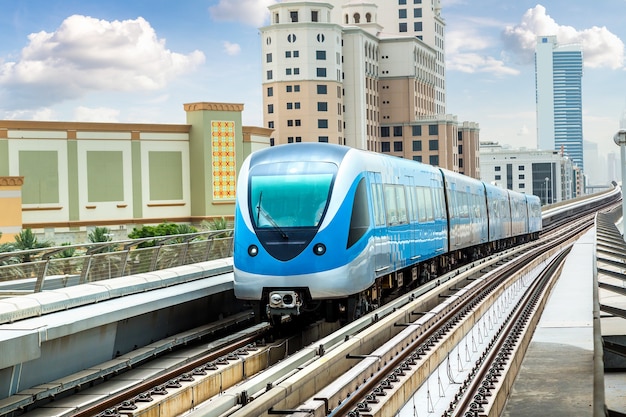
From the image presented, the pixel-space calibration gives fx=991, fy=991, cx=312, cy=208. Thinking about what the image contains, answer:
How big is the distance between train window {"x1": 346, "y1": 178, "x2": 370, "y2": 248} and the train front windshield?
581mm

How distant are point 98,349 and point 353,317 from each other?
460 cm

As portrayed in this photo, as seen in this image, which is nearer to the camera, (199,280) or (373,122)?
(199,280)

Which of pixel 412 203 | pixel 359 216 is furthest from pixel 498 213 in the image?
pixel 359 216

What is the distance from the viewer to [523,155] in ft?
622

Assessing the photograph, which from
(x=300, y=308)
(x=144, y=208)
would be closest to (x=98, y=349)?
(x=300, y=308)

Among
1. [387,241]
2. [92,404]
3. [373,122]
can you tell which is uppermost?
[373,122]

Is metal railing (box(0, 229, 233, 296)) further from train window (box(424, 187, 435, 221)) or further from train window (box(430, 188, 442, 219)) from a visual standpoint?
train window (box(430, 188, 442, 219))

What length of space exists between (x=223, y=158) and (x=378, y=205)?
1760 inches

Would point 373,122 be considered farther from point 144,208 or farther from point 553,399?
point 553,399

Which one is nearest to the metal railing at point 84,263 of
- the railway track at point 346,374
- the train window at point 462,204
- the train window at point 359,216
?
the railway track at point 346,374

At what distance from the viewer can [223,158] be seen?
200ft

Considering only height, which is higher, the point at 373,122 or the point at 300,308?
the point at 373,122

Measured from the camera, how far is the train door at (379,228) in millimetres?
16578

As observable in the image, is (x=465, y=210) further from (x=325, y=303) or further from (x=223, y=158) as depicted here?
(x=223, y=158)
